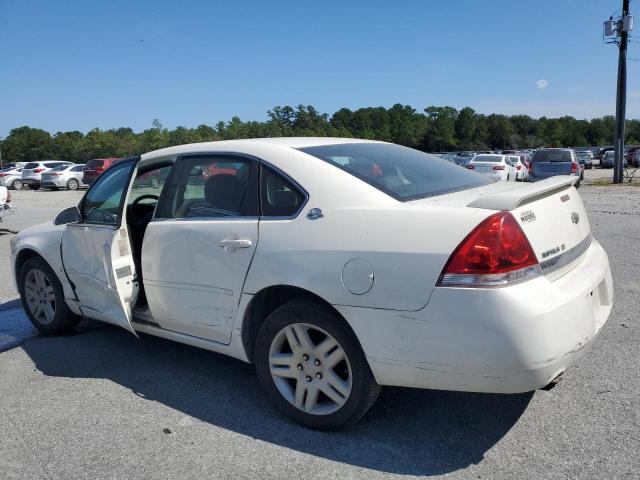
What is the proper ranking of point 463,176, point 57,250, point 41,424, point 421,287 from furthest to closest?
point 57,250 < point 463,176 < point 41,424 < point 421,287

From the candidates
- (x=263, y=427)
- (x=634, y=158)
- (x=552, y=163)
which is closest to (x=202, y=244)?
(x=263, y=427)

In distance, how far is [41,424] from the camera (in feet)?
10.6

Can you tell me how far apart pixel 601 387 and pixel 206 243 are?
255 centimetres

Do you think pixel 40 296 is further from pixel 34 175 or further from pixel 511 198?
pixel 34 175

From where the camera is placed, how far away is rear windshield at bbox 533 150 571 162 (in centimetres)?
2162

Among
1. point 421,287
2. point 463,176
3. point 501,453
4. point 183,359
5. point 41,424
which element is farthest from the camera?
point 183,359

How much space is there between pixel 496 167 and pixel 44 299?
21.2 metres

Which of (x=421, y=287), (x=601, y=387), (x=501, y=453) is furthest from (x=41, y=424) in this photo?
(x=601, y=387)

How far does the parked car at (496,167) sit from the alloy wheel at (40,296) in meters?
19.6

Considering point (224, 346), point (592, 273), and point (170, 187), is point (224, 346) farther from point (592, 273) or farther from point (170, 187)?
point (592, 273)

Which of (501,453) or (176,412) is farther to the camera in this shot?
(176,412)

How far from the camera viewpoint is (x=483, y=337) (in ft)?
8.04

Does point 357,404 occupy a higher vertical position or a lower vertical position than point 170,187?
lower

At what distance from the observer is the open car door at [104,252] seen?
392cm
